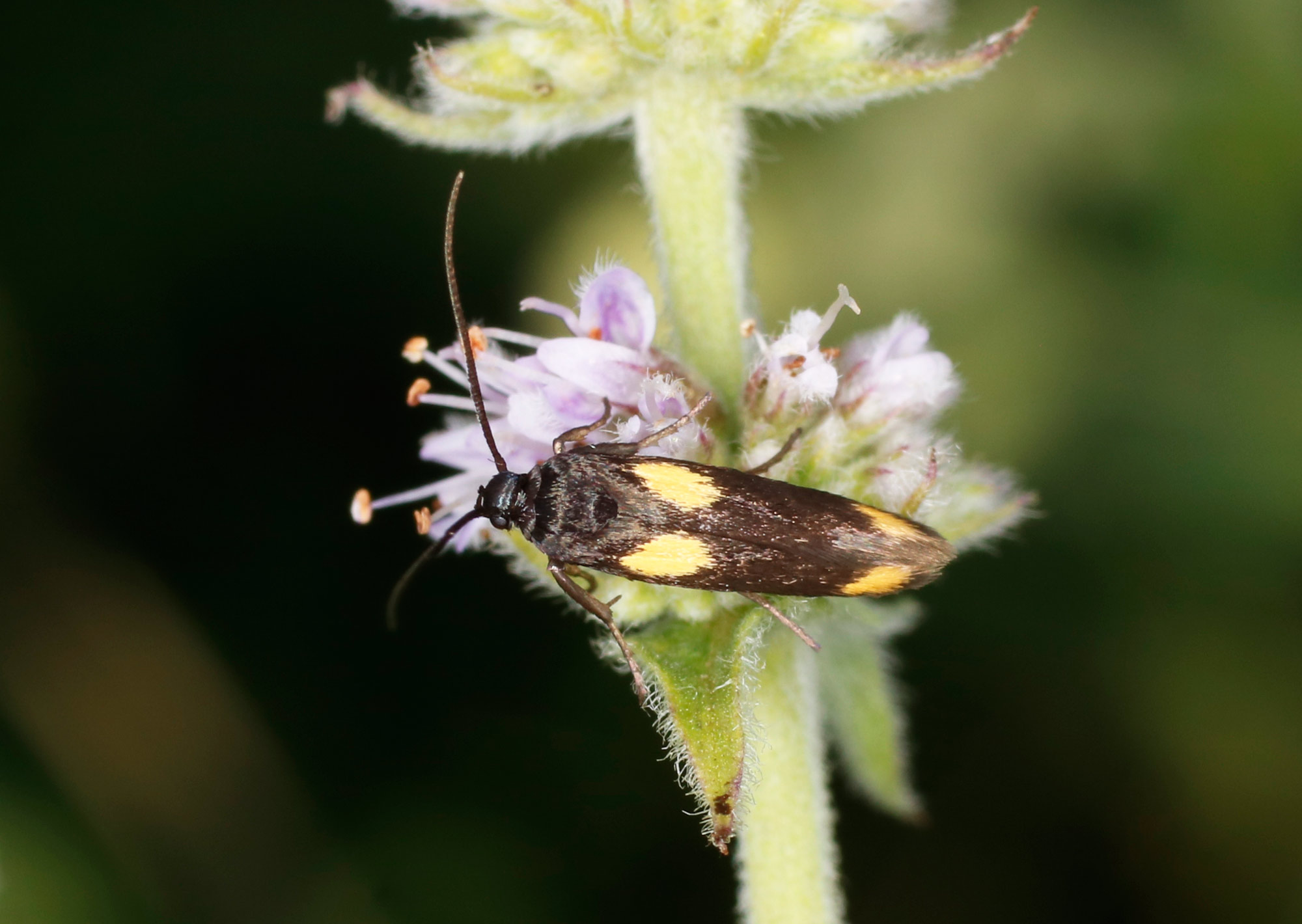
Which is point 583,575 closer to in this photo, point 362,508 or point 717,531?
point 717,531

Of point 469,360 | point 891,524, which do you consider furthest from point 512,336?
point 891,524

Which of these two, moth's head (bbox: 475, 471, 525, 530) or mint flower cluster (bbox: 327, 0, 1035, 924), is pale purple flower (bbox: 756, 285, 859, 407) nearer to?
mint flower cluster (bbox: 327, 0, 1035, 924)

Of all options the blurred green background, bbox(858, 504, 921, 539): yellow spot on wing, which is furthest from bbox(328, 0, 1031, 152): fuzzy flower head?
the blurred green background

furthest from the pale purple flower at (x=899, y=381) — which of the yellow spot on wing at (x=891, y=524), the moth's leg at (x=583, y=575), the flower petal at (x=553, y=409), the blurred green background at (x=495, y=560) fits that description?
the blurred green background at (x=495, y=560)

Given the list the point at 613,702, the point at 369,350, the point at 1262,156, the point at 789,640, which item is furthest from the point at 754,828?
the point at 1262,156

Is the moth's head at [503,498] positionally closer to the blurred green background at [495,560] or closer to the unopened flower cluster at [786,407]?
the unopened flower cluster at [786,407]

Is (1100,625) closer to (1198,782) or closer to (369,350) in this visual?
(1198,782)
